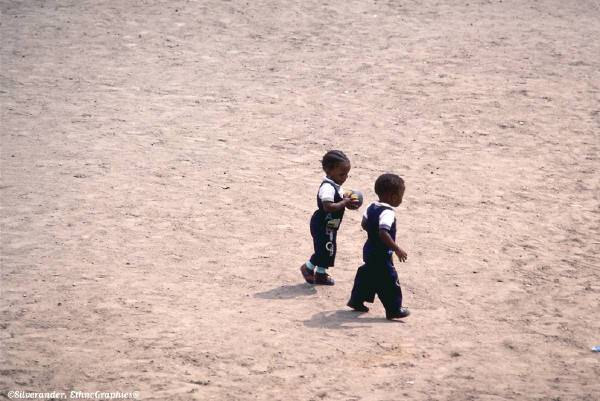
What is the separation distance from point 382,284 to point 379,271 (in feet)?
0.37

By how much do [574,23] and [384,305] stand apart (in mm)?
11712

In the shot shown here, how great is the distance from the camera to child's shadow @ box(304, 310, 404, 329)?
6469 mm

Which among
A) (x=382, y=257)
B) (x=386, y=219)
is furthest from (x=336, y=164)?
(x=382, y=257)

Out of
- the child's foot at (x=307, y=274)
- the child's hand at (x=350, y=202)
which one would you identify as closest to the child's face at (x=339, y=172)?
the child's hand at (x=350, y=202)

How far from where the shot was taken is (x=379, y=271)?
6.59 metres

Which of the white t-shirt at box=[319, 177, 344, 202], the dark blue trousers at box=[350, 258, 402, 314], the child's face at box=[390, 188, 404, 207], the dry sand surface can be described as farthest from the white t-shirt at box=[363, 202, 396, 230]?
the dry sand surface

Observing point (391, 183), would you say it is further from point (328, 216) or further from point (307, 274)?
point (307, 274)

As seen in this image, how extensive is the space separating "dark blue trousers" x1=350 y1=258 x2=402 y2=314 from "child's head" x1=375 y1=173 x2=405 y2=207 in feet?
1.79

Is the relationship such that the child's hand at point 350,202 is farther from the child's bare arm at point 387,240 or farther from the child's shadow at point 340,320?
the child's shadow at point 340,320

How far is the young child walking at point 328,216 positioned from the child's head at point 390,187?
0.42m

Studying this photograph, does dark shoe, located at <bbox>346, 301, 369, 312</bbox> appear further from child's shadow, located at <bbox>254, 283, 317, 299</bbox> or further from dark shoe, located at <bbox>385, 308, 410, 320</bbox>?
child's shadow, located at <bbox>254, 283, 317, 299</bbox>

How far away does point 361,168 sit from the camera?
1018cm

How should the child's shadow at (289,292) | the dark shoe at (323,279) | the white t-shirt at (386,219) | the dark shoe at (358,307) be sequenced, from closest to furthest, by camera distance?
the white t-shirt at (386,219) → the dark shoe at (358,307) → the child's shadow at (289,292) → the dark shoe at (323,279)

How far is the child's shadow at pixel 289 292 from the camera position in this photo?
7.07m
